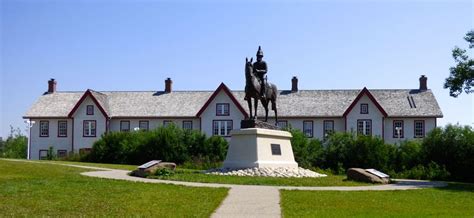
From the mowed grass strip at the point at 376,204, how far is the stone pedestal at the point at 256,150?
26.1 feet

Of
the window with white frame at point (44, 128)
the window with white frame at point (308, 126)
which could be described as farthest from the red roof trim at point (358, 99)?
the window with white frame at point (44, 128)

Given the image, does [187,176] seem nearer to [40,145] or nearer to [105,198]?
[105,198]

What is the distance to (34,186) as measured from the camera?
18.5 m

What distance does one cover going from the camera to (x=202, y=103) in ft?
198

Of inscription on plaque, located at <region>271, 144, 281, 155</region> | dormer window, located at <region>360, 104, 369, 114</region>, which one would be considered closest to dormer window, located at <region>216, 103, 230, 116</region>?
dormer window, located at <region>360, 104, 369, 114</region>

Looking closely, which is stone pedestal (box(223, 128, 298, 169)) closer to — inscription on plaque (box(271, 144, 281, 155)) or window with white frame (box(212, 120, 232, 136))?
inscription on plaque (box(271, 144, 281, 155))

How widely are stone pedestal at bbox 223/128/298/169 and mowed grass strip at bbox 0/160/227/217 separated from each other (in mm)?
7843

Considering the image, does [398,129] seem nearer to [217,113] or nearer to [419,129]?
[419,129]

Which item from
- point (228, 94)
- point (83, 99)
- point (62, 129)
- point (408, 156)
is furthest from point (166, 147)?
point (408, 156)

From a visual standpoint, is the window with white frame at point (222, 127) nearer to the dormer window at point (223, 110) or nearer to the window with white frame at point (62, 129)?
the dormer window at point (223, 110)

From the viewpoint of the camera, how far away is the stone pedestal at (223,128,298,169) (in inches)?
1077

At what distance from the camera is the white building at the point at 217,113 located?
186 ft

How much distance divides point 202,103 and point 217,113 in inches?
113

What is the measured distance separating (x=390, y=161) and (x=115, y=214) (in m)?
31.2
